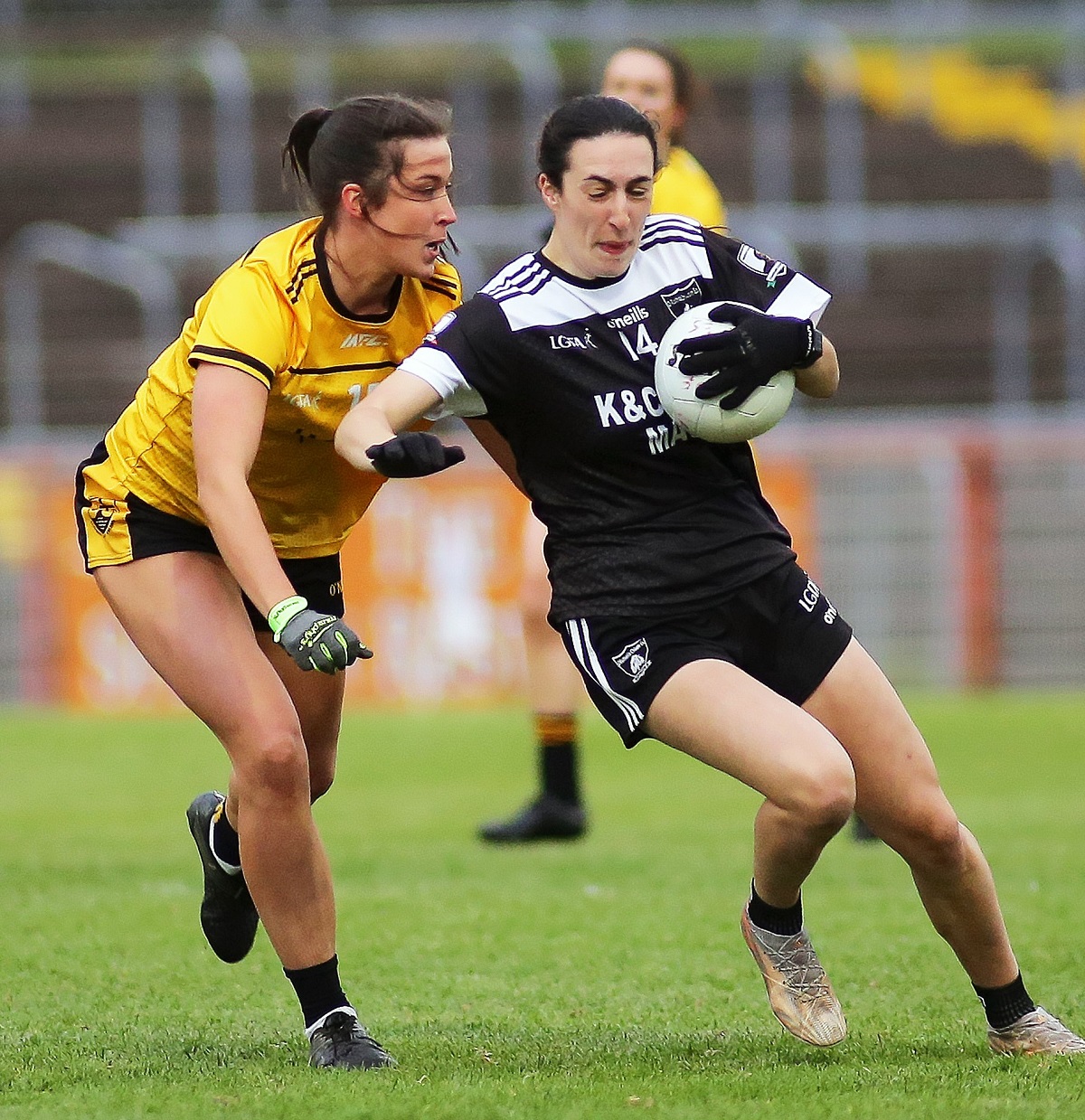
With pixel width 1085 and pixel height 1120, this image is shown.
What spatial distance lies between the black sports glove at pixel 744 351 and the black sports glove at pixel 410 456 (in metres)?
0.57

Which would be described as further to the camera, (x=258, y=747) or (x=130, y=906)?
(x=130, y=906)

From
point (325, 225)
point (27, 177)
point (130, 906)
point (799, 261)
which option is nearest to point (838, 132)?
point (799, 261)

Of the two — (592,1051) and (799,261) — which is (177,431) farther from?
(799,261)

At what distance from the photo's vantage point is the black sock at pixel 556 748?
774 centimetres

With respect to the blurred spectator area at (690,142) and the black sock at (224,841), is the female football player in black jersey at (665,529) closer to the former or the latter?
the black sock at (224,841)

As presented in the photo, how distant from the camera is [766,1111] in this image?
3.87 meters

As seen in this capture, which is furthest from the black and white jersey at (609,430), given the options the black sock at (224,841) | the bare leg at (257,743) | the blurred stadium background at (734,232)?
the blurred stadium background at (734,232)

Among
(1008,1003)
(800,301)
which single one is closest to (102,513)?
(800,301)

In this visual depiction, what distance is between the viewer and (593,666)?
438cm

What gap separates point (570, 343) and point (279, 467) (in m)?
0.85

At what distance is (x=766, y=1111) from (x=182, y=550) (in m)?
1.84

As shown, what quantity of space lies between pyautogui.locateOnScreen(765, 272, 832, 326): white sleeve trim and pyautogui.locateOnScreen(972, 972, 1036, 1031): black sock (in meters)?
1.51

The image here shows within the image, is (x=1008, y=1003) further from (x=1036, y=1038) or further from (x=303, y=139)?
(x=303, y=139)

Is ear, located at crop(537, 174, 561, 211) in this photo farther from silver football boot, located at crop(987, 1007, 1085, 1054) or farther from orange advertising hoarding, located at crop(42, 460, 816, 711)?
orange advertising hoarding, located at crop(42, 460, 816, 711)
